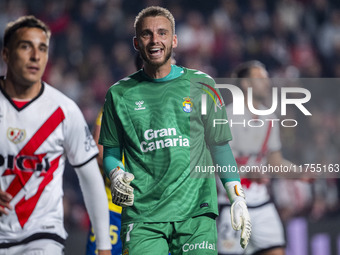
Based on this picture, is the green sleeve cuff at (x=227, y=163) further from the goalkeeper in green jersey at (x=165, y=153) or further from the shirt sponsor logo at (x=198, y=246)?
the shirt sponsor logo at (x=198, y=246)

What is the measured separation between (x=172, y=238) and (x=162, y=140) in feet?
2.00

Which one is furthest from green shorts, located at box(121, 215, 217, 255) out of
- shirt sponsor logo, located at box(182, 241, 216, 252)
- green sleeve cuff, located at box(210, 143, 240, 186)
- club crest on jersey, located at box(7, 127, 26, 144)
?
club crest on jersey, located at box(7, 127, 26, 144)

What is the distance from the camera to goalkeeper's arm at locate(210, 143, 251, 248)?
3980mm

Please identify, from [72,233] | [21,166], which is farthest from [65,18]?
[21,166]

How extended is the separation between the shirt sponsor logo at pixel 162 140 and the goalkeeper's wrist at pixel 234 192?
37 centimetres

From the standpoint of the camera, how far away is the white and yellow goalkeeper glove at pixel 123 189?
397 centimetres

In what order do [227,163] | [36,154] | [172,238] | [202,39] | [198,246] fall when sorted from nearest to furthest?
[198,246] < [172,238] < [227,163] < [36,154] < [202,39]

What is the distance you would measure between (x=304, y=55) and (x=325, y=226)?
4.92m

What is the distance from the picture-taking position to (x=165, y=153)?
4129 millimetres

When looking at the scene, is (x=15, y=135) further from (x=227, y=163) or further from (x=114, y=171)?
(x=227, y=163)

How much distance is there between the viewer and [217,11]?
42.9 feet

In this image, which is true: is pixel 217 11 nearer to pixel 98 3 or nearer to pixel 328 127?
pixel 98 3

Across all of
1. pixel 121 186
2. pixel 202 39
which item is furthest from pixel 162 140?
pixel 202 39

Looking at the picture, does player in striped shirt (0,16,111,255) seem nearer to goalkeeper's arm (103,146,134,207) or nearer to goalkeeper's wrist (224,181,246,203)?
goalkeeper's arm (103,146,134,207)
